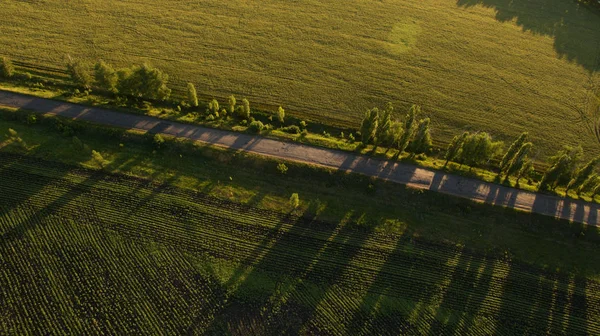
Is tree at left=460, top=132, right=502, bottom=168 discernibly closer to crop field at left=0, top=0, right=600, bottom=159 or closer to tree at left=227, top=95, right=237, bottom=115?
crop field at left=0, top=0, right=600, bottom=159

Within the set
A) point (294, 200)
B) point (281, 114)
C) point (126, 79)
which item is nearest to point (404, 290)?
point (294, 200)

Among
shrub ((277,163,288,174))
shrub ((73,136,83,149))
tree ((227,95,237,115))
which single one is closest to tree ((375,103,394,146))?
shrub ((277,163,288,174))

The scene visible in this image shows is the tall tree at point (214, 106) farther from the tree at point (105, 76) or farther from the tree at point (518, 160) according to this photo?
the tree at point (518, 160)

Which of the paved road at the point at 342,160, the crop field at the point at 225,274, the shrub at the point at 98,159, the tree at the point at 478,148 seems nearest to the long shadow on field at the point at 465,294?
the crop field at the point at 225,274

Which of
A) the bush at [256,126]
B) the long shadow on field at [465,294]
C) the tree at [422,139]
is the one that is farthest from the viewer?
the bush at [256,126]

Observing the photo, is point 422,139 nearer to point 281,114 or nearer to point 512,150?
point 512,150
